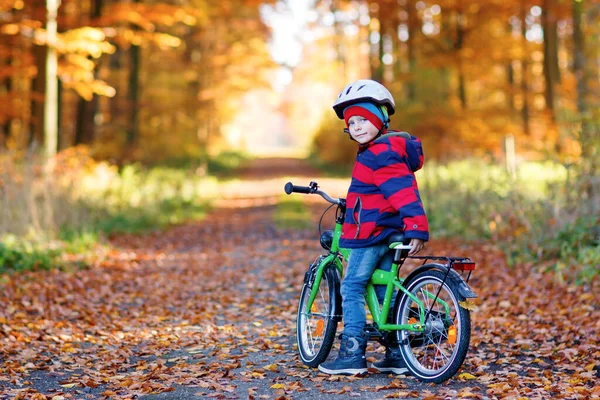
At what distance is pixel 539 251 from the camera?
908 cm

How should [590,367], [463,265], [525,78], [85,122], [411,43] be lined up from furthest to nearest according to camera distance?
[525,78] → [411,43] → [85,122] → [590,367] → [463,265]

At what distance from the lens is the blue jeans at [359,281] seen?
194 inches

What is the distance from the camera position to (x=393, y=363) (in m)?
5.03

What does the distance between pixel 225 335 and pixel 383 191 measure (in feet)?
8.38

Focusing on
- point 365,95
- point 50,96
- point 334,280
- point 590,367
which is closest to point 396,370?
point 334,280

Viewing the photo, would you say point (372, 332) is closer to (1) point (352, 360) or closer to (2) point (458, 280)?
(1) point (352, 360)

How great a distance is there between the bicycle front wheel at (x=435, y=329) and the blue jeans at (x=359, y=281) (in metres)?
0.25

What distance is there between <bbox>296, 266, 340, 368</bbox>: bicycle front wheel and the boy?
13 centimetres

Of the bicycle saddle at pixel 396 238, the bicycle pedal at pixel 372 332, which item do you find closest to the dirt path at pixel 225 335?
the bicycle pedal at pixel 372 332

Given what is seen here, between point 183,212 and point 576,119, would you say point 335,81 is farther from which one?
point 576,119

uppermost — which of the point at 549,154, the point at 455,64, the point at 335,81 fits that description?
the point at 335,81

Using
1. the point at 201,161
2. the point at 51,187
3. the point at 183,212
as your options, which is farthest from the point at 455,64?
the point at 51,187

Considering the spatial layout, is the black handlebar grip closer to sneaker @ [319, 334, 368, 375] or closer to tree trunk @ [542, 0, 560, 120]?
sneaker @ [319, 334, 368, 375]

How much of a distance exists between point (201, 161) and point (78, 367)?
77.0ft
